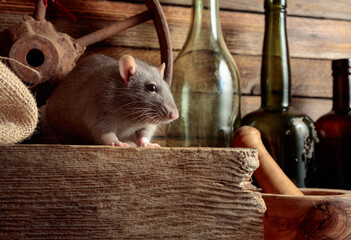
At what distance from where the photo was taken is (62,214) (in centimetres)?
65

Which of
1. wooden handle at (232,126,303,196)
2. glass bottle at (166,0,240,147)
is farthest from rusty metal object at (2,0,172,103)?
wooden handle at (232,126,303,196)

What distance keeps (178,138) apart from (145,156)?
519mm

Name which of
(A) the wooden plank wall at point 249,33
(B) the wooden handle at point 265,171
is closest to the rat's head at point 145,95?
(B) the wooden handle at point 265,171

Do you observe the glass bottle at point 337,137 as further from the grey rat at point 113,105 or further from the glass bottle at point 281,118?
the grey rat at point 113,105

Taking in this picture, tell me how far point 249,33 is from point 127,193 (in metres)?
0.90

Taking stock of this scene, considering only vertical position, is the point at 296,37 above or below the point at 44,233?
above

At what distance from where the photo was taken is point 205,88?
3.88ft

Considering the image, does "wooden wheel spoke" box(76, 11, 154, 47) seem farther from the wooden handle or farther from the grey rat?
the wooden handle

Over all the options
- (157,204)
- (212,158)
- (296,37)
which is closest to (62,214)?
(157,204)

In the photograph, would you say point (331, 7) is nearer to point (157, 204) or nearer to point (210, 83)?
point (210, 83)

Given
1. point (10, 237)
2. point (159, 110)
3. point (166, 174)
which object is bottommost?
point (10, 237)

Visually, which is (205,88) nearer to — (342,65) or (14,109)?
(342,65)

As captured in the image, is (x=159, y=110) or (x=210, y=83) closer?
(x=159, y=110)

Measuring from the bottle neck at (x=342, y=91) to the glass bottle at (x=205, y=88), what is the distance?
30cm
